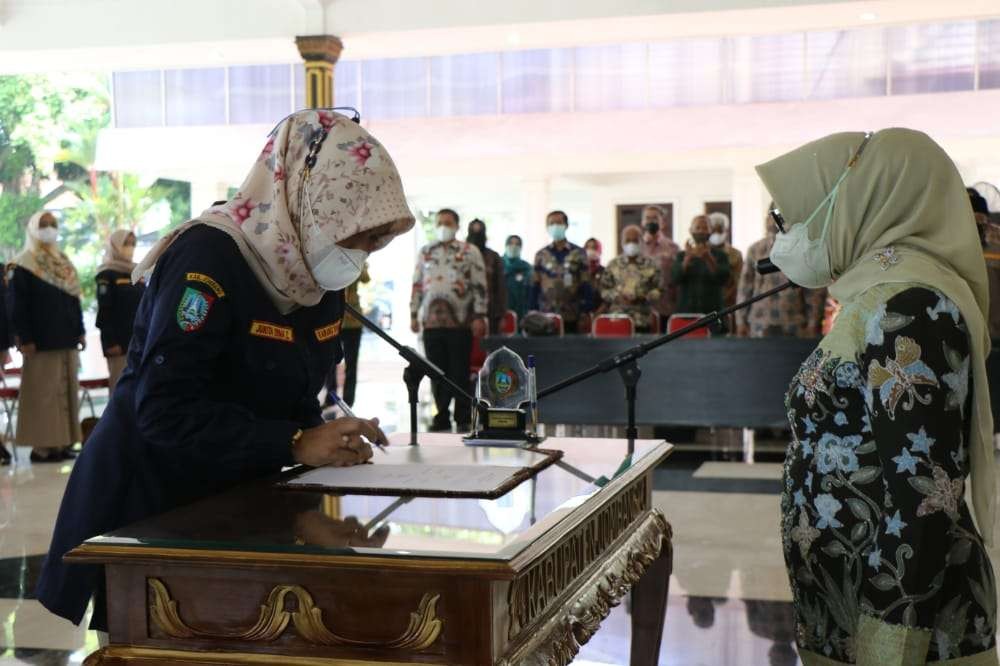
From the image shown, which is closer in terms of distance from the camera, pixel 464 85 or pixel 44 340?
pixel 44 340

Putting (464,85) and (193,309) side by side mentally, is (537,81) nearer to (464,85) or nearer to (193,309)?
(464,85)

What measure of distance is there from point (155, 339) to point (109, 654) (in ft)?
1.59

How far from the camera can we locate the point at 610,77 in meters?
14.7

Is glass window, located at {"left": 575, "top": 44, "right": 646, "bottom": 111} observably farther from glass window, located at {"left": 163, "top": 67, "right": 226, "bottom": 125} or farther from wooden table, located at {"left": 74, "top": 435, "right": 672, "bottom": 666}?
wooden table, located at {"left": 74, "top": 435, "right": 672, "bottom": 666}

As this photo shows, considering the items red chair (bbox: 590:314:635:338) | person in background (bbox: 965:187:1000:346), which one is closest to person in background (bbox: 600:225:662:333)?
red chair (bbox: 590:314:635:338)

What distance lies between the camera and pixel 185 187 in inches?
885

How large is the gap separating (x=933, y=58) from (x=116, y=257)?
33.3 ft

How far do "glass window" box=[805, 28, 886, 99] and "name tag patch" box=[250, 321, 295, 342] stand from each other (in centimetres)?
1313

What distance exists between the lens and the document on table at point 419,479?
175cm

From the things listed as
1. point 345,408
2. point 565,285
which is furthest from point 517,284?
point 345,408

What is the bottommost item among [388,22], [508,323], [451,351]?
[451,351]

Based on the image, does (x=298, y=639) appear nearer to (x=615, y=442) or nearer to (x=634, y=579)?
(x=634, y=579)

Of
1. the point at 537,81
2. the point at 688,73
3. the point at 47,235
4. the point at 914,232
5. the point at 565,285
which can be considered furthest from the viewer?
the point at 537,81

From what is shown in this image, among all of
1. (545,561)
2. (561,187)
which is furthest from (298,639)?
(561,187)
